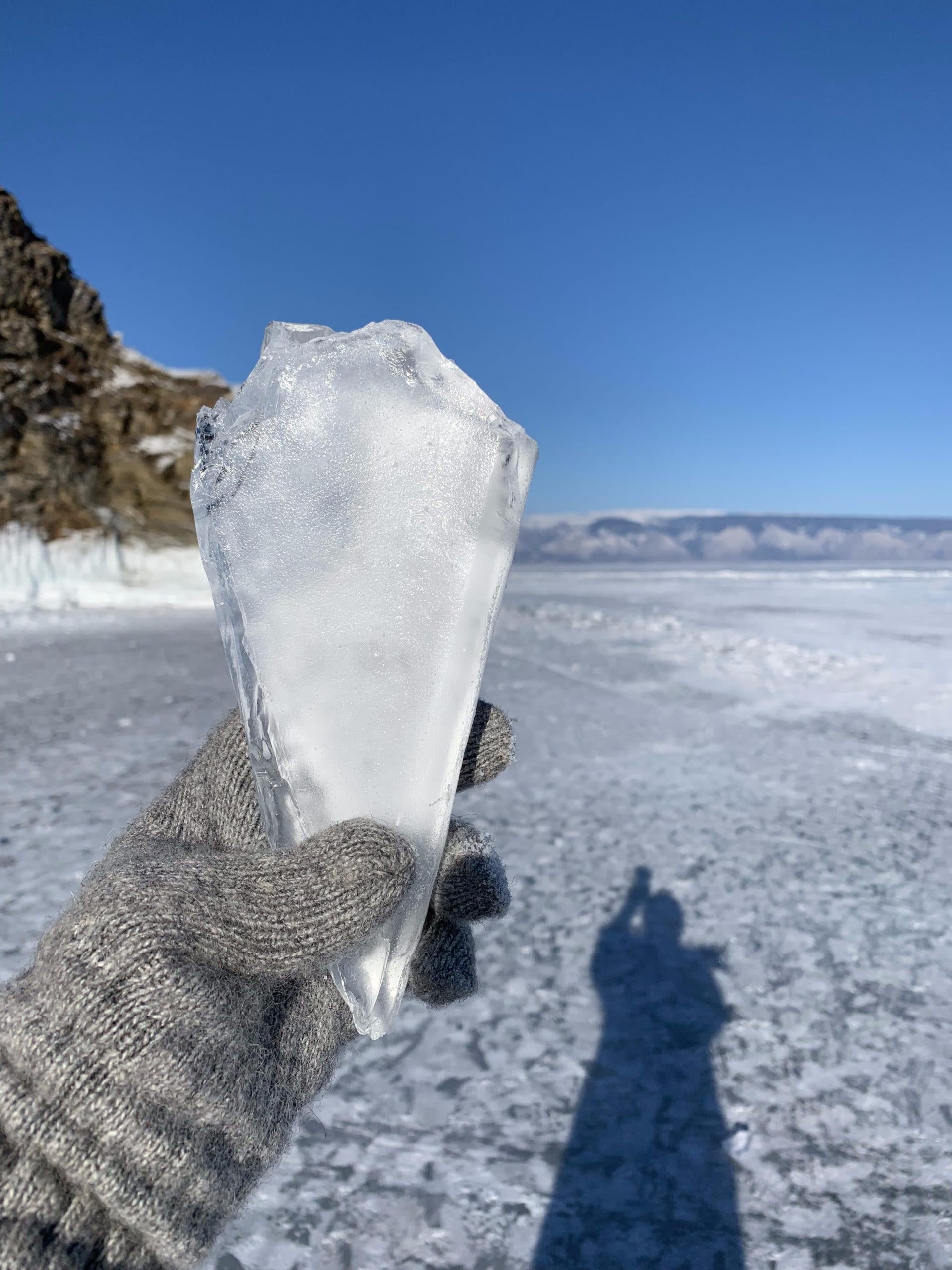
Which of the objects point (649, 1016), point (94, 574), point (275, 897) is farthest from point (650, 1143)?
point (94, 574)

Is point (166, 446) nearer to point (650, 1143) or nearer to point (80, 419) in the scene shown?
point (80, 419)

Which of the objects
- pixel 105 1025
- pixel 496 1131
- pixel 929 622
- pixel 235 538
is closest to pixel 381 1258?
pixel 496 1131

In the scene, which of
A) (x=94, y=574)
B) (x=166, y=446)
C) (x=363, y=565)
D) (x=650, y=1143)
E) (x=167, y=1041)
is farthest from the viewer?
(x=166, y=446)

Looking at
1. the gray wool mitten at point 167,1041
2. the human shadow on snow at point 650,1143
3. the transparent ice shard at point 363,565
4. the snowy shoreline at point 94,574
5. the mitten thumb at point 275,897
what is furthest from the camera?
the snowy shoreline at point 94,574

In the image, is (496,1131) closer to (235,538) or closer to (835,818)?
(235,538)

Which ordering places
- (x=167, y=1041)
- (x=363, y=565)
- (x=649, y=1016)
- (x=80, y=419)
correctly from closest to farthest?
(x=167, y=1041), (x=363, y=565), (x=649, y=1016), (x=80, y=419)

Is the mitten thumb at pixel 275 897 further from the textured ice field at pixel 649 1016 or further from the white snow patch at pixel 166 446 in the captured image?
the white snow patch at pixel 166 446

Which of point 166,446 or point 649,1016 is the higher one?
point 166,446

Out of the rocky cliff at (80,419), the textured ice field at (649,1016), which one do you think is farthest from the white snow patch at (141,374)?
the textured ice field at (649,1016)
